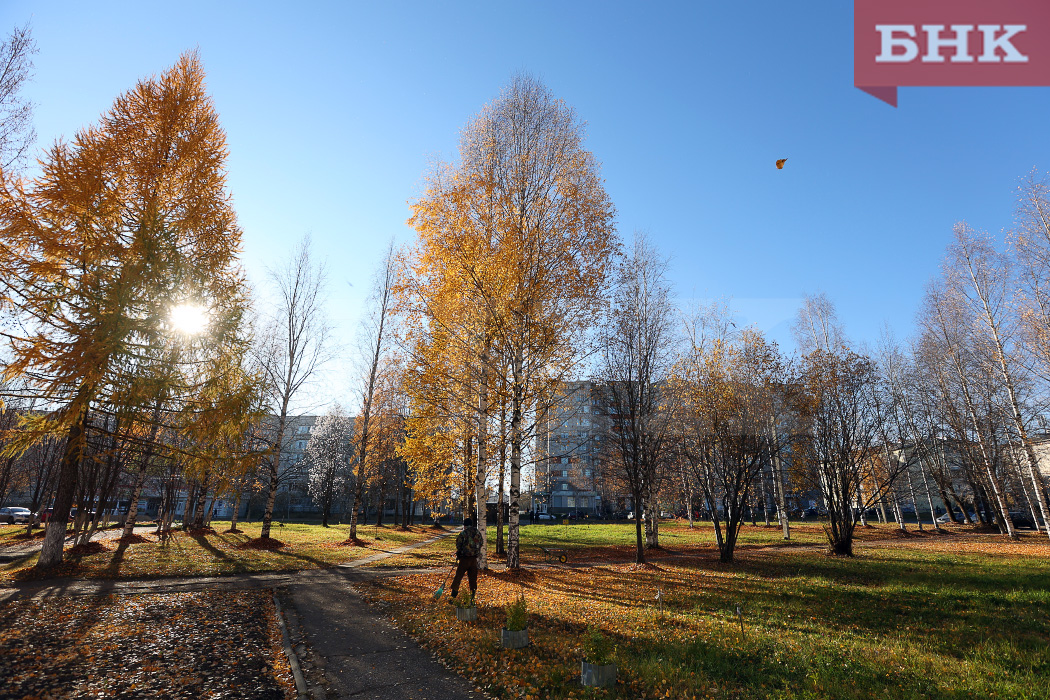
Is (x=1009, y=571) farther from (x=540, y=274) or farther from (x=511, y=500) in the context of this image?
(x=540, y=274)

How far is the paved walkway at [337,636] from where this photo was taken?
18.4 feet

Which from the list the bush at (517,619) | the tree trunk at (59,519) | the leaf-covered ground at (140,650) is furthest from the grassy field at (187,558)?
the bush at (517,619)

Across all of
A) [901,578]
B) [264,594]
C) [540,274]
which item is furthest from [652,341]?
[264,594]

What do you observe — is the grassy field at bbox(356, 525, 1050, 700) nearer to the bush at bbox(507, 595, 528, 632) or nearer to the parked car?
the bush at bbox(507, 595, 528, 632)

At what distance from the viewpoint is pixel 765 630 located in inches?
292

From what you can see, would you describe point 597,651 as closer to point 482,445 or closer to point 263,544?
point 482,445

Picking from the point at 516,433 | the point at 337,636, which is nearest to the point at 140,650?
the point at 337,636

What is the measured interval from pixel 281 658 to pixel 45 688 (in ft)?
8.34

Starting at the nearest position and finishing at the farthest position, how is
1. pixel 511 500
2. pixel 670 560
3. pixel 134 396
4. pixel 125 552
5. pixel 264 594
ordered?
pixel 134 396, pixel 264 594, pixel 511 500, pixel 125 552, pixel 670 560

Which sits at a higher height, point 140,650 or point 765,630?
point 765,630

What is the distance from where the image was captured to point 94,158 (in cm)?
1044

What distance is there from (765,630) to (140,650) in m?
9.76

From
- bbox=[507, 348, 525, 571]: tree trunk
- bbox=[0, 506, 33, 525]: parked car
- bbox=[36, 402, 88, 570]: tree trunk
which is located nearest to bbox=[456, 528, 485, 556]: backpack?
bbox=[507, 348, 525, 571]: tree trunk

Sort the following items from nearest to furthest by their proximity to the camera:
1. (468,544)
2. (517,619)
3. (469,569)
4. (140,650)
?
(517,619), (140,650), (469,569), (468,544)
